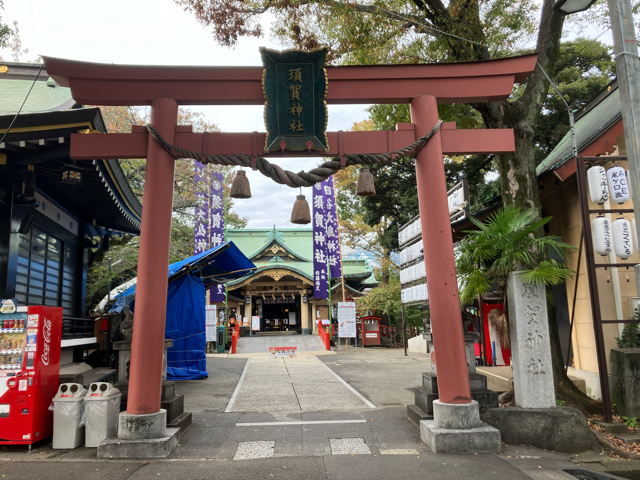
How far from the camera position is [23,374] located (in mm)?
5805

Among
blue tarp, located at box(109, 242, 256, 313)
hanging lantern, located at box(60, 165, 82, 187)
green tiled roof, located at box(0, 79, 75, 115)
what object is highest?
green tiled roof, located at box(0, 79, 75, 115)

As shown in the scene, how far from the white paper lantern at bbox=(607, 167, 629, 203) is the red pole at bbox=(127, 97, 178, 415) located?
668 cm

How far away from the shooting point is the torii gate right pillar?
18.6 ft

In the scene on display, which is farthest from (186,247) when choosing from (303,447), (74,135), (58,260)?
(303,447)

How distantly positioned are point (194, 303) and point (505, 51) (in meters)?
10.5

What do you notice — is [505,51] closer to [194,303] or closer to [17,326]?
[194,303]

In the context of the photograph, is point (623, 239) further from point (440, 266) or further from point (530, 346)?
point (440, 266)

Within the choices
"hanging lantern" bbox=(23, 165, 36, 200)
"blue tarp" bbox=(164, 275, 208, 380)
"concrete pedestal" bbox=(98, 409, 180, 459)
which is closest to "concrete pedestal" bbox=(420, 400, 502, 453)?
"concrete pedestal" bbox=(98, 409, 180, 459)

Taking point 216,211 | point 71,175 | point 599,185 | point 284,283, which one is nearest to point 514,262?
point 599,185

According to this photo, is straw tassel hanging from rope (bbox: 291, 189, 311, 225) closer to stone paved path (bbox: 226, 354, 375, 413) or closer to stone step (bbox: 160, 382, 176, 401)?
stone step (bbox: 160, 382, 176, 401)

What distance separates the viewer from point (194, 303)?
12.0 metres

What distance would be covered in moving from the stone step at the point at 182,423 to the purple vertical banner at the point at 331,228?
578 inches

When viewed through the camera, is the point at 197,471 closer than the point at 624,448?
Yes

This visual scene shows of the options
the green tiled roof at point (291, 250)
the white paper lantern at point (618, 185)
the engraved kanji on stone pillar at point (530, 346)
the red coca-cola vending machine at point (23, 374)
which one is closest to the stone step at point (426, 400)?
the engraved kanji on stone pillar at point (530, 346)
